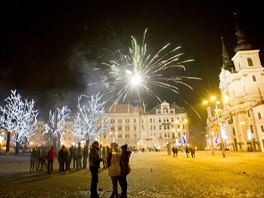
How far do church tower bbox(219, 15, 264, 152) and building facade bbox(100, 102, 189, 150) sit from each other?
3091 cm

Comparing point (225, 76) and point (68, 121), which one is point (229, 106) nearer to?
point (225, 76)

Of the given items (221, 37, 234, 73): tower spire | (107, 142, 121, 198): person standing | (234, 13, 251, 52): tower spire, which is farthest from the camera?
(221, 37, 234, 73): tower spire

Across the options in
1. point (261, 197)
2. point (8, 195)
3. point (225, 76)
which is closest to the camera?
point (261, 197)

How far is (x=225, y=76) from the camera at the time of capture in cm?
7519

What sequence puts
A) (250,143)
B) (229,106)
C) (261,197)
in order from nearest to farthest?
(261,197) < (250,143) < (229,106)

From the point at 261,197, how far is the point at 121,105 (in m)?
104

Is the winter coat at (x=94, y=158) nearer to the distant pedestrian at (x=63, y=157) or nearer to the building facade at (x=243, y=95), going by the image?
the distant pedestrian at (x=63, y=157)

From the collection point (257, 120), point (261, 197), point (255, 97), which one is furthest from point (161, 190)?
point (255, 97)

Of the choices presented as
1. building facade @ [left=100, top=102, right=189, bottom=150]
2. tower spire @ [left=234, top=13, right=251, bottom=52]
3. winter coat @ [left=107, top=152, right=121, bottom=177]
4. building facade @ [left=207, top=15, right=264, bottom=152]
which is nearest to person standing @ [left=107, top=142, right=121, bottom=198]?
winter coat @ [left=107, top=152, right=121, bottom=177]

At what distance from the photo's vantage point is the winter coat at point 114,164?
7.74 meters

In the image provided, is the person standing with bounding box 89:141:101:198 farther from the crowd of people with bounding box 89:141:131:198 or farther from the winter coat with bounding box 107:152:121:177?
the winter coat with bounding box 107:152:121:177

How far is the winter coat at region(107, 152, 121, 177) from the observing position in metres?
7.74

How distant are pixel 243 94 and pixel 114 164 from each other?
6704 centimetres

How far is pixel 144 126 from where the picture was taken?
103 metres
